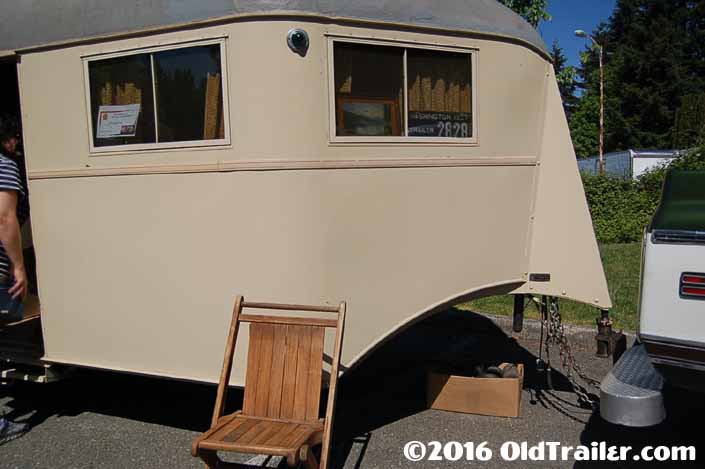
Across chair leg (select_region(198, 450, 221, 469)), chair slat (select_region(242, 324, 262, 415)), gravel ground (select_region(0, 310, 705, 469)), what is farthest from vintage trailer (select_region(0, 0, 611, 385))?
gravel ground (select_region(0, 310, 705, 469))

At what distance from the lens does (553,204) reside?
168 inches

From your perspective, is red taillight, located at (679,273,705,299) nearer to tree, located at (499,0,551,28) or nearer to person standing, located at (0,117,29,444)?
person standing, located at (0,117,29,444)

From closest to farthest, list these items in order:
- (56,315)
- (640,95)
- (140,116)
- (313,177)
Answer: (313,177)
(140,116)
(56,315)
(640,95)

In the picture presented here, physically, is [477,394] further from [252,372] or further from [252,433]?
[252,433]

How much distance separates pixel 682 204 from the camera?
11.1ft

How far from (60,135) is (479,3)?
2.78 metres

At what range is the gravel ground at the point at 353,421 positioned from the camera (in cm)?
404

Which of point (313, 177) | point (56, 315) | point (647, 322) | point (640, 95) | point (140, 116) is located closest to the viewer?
point (647, 322)

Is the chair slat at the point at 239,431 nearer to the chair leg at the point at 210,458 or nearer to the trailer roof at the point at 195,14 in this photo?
the chair leg at the point at 210,458

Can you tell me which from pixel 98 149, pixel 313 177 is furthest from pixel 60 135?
pixel 313 177

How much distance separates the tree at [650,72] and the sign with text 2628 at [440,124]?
35.6 m

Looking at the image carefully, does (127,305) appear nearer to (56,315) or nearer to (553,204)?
(56,315)

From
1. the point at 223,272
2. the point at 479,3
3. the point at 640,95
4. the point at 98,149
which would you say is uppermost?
the point at 640,95

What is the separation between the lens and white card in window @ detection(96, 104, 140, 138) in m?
3.84
